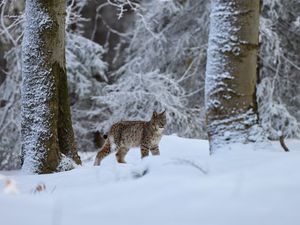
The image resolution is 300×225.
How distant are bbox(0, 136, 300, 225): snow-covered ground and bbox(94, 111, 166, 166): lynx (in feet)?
13.3

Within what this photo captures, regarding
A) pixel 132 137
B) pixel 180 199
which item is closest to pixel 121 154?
pixel 132 137

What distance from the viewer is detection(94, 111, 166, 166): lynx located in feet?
28.5

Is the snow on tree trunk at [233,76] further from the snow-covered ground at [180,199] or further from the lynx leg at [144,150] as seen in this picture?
the lynx leg at [144,150]

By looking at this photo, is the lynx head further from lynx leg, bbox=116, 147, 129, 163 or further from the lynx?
lynx leg, bbox=116, 147, 129, 163

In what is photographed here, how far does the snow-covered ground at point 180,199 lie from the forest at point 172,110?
13mm

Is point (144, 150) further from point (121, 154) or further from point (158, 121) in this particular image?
point (158, 121)

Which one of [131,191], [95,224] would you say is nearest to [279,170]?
[131,191]

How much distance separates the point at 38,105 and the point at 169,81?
8.63 metres

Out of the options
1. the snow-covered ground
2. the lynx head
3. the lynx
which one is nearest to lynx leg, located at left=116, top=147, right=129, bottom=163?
the lynx

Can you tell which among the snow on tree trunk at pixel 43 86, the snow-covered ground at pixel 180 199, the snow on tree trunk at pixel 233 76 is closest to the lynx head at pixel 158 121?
the snow on tree trunk at pixel 43 86

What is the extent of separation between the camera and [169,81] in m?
15.8

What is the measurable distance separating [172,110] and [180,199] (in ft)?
39.4

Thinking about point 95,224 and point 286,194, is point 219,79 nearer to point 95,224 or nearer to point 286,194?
point 286,194

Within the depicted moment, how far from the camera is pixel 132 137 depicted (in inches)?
347
